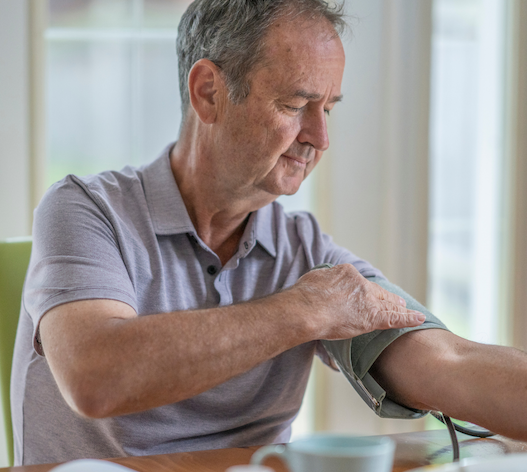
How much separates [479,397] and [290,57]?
73 centimetres

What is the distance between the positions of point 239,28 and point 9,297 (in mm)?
758

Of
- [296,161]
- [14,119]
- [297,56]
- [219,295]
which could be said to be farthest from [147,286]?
[14,119]

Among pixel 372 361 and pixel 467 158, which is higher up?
pixel 467 158

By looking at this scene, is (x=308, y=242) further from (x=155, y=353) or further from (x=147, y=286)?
(x=155, y=353)

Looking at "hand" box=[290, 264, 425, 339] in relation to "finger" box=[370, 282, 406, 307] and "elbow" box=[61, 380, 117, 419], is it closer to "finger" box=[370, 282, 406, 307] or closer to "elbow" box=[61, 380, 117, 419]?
"finger" box=[370, 282, 406, 307]

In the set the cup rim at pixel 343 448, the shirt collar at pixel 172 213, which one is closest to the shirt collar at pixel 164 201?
the shirt collar at pixel 172 213

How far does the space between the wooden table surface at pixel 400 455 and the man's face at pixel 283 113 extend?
56cm

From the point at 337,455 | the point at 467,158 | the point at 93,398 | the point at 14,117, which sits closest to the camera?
the point at 337,455

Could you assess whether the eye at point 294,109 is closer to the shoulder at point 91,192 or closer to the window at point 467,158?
the shoulder at point 91,192

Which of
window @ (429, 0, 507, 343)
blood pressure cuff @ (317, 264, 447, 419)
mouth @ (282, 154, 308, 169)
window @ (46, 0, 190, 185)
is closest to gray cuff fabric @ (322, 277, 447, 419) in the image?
blood pressure cuff @ (317, 264, 447, 419)

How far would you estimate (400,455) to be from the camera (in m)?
0.92

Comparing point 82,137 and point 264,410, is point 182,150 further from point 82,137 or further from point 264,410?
point 82,137

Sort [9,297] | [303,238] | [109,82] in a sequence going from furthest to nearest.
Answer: [109,82] < [303,238] < [9,297]

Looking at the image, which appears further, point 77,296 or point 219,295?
point 219,295
